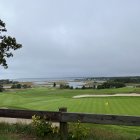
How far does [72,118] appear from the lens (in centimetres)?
1159

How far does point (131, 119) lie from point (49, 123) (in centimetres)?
280

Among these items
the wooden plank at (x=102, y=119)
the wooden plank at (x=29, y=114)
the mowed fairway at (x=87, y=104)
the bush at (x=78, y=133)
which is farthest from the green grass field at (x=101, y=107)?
the wooden plank at (x=29, y=114)

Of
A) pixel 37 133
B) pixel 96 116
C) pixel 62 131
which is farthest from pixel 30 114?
pixel 96 116

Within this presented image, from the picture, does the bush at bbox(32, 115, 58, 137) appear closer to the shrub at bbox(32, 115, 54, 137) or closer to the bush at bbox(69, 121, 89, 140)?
the shrub at bbox(32, 115, 54, 137)

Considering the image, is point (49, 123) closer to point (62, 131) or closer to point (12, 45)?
point (62, 131)

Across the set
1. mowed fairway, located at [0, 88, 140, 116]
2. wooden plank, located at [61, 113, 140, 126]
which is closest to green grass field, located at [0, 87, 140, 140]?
mowed fairway, located at [0, 88, 140, 116]

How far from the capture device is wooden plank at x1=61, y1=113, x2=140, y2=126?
34.8 ft

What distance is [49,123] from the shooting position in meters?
12.3

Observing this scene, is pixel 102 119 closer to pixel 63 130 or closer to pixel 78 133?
pixel 78 133

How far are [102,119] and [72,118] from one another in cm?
94

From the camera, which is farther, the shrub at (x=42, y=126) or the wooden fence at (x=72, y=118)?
the shrub at (x=42, y=126)

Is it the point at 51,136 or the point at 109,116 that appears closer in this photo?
the point at 109,116

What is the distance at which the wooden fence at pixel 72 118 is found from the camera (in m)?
10.7

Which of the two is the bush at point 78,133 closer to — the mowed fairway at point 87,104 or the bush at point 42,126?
the bush at point 42,126
